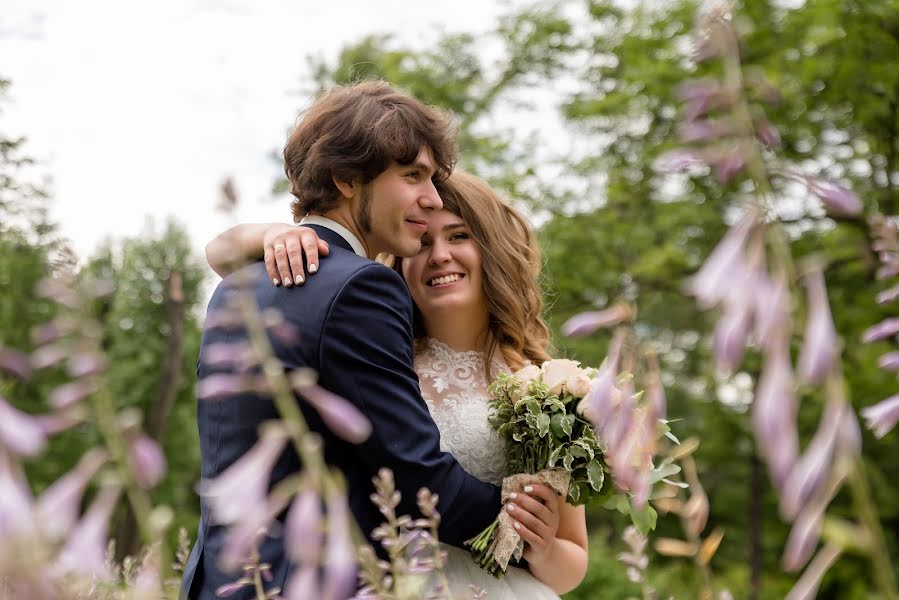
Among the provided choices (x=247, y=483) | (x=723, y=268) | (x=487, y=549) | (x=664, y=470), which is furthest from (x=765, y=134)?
(x=487, y=549)

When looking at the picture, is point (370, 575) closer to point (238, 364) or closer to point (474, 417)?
point (238, 364)

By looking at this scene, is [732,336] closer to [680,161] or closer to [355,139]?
[680,161]

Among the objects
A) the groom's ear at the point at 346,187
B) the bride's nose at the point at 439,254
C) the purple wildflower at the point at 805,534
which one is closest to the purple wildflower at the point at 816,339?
the purple wildflower at the point at 805,534

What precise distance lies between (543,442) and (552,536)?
0.35m

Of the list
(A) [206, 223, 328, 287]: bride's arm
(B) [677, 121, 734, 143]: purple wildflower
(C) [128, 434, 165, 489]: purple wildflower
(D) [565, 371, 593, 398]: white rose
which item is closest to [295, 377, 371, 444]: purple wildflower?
(C) [128, 434, 165, 489]: purple wildflower

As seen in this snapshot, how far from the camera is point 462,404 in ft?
13.8

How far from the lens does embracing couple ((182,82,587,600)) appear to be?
2850mm

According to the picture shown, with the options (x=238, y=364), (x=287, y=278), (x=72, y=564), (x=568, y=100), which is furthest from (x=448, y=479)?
(x=568, y=100)

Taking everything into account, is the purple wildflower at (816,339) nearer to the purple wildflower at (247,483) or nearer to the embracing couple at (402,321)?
the purple wildflower at (247,483)

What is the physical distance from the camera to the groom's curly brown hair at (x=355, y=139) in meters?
3.51

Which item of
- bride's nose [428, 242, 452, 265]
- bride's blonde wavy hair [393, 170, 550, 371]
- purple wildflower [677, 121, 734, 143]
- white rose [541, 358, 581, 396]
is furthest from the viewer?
bride's blonde wavy hair [393, 170, 550, 371]

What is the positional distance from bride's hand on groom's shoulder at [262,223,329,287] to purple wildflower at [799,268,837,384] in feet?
7.21

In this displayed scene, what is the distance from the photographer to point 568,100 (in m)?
15.7

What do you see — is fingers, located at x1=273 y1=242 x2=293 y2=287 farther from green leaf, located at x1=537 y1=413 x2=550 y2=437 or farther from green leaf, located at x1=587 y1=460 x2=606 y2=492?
green leaf, located at x1=587 y1=460 x2=606 y2=492
